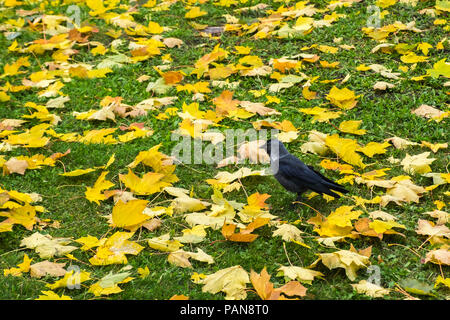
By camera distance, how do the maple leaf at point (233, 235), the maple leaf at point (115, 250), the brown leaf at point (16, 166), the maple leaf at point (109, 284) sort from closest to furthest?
the maple leaf at point (109, 284) < the maple leaf at point (115, 250) < the maple leaf at point (233, 235) < the brown leaf at point (16, 166)

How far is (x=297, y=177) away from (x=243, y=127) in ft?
3.75

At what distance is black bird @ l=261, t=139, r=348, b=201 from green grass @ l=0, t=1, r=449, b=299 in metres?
0.18

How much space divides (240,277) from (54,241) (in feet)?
3.85

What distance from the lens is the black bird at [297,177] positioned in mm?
3314

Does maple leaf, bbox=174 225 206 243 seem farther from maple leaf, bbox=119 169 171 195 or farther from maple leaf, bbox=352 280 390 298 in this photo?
maple leaf, bbox=352 280 390 298

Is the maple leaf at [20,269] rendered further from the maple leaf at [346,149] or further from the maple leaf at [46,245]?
the maple leaf at [346,149]

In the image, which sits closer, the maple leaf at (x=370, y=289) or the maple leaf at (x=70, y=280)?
the maple leaf at (x=370, y=289)

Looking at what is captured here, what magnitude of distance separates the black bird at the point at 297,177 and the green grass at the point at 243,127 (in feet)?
0.59

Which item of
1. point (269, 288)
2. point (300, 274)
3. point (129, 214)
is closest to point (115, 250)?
point (129, 214)

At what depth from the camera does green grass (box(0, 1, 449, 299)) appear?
2918 mm

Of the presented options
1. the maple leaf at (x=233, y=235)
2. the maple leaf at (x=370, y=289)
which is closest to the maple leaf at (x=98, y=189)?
the maple leaf at (x=233, y=235)

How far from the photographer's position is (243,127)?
14.4ft

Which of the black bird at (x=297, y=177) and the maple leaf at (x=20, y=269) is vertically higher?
the black bird at (x=297, y=177)

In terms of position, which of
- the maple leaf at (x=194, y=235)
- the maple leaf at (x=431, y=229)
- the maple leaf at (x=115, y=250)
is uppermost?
the maple leaf at (x=431, y=229)
